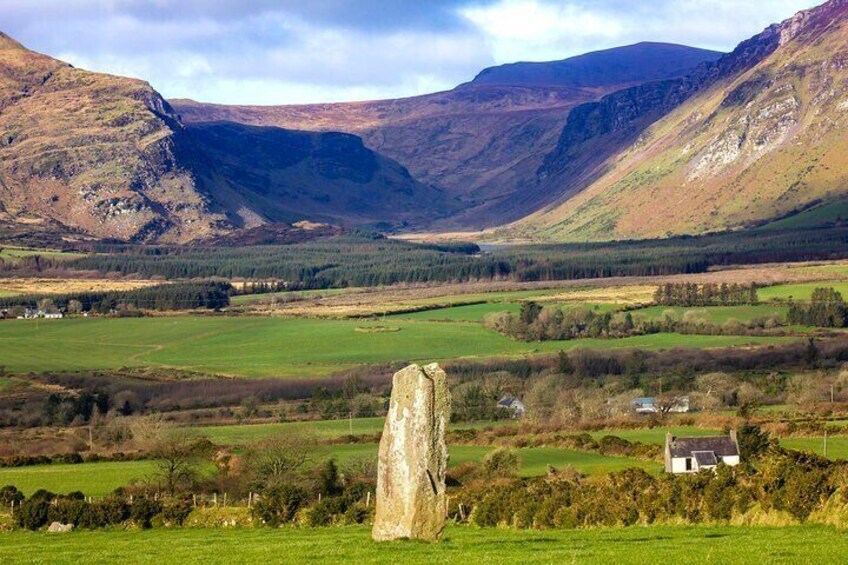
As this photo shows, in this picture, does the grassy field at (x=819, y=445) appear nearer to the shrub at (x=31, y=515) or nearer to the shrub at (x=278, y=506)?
the shrub at (x=278, y=506)

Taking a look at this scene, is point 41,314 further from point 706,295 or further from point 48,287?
point 706,295

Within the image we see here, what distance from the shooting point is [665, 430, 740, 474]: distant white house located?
185 ft

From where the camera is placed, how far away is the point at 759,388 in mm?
90625

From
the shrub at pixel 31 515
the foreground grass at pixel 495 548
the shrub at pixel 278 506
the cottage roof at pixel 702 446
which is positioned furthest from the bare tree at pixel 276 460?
the foreground grass at pixel 495 548

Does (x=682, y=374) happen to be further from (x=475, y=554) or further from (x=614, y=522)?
(x=475, y=554)

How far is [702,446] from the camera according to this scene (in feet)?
192

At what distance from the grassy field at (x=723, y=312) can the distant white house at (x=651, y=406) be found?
142ft

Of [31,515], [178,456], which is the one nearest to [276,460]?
[178,456]

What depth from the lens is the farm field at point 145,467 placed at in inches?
2188

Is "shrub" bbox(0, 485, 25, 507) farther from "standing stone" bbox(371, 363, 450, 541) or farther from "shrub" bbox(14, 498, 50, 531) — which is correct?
"standing stone" bbox(371, 363, 450, 541)

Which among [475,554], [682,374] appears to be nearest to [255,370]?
[682,374]

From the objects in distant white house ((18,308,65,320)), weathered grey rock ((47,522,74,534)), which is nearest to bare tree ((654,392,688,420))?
weathered grey rock ((47,522,74,534))

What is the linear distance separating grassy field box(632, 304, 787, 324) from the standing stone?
4190 inches

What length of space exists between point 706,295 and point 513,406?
219 ft
